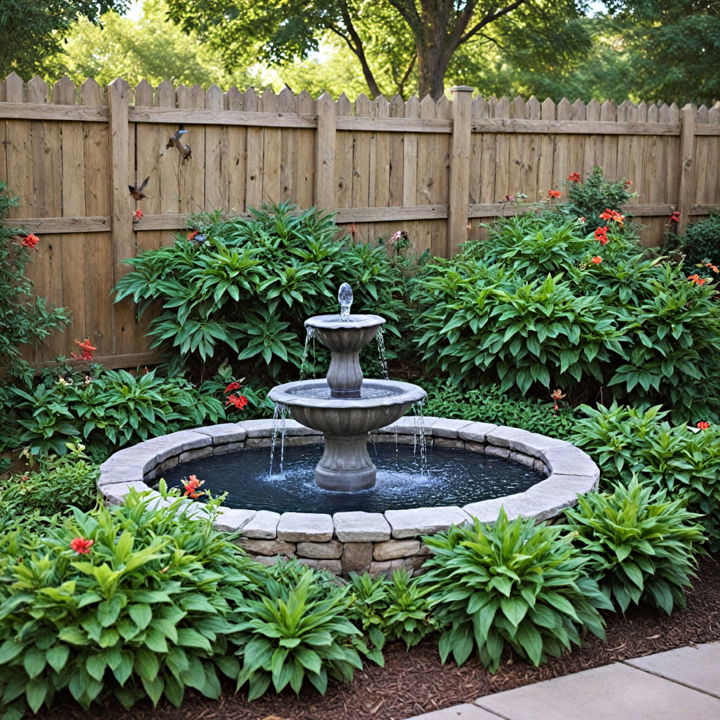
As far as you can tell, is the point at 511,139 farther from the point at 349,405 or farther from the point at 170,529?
the point at 170,529

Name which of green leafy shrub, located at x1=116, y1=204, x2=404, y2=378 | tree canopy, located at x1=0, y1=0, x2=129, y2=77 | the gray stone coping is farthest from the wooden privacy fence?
tree canopy, located at x1=0, y1=0, x2=129, y2=77

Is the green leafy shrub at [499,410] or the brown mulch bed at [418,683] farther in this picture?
the green leafy shrub at [499,410]

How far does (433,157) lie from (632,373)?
2.87 metres

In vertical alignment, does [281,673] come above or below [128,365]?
below

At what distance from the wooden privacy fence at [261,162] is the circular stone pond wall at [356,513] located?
67.7 inches

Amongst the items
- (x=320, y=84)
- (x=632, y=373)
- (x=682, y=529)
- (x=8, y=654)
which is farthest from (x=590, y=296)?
(x=320, y=84)

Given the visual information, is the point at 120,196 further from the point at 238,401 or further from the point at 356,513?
the point at 356,513

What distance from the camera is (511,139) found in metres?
8.94

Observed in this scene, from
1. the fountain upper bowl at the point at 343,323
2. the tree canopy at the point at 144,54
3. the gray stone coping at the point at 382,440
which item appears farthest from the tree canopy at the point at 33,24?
the tree canopy at the point at 144,54

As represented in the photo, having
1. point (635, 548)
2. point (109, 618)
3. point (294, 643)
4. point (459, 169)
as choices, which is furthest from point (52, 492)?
point (459, 169)

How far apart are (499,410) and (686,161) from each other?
4986mm

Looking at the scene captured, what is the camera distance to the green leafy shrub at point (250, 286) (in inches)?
265

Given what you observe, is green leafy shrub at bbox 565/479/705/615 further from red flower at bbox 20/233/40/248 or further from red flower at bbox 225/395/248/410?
red flower at bbox 20/233/40/248

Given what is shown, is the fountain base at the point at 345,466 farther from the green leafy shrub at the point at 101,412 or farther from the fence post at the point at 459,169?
the fence post at the point at 459,169
